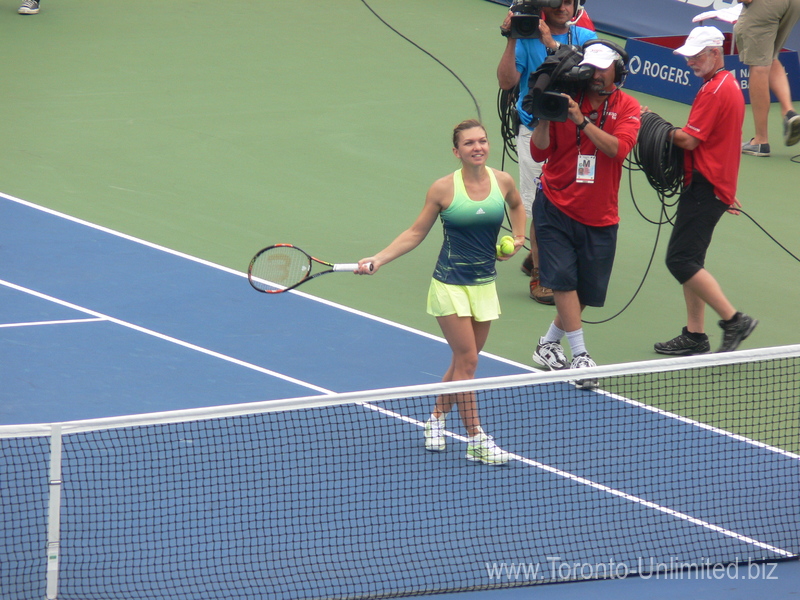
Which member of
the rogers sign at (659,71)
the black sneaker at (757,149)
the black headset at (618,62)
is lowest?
the black sneaker at (757,149)

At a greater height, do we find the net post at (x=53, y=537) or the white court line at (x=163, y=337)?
the white court line at (x=163, y=337)

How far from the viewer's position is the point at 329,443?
21.2 ft

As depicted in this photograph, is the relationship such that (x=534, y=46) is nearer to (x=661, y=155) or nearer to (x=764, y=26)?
(x=661, y=155)

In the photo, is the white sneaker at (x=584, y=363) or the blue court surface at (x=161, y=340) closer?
the blue court surface at (x=161, y=340)

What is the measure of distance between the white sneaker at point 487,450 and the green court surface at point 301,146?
5.04ft

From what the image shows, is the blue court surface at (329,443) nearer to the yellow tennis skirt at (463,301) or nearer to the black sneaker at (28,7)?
the yellow tennis skirt at (463,301)

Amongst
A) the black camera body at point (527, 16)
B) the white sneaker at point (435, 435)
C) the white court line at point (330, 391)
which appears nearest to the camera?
the white court line at point (330, 391)

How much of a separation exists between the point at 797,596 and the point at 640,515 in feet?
2.96

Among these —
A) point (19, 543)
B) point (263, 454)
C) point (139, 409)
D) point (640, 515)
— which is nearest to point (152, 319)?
point (139, 409)

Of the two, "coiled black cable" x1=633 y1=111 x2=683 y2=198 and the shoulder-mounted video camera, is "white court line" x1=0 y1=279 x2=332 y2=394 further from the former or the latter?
the shoulder-mounted video camera

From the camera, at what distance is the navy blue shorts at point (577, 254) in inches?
283

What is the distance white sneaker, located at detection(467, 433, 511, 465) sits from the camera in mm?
6250

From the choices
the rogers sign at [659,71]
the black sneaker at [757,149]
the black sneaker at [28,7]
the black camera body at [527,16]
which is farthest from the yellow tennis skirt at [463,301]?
the black sneaker at [28,7]

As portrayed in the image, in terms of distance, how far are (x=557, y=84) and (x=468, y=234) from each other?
4.35 ft
